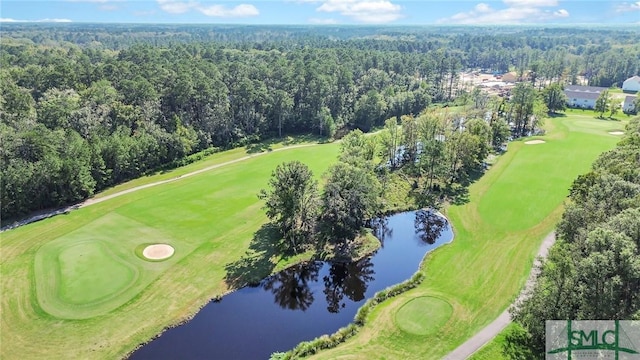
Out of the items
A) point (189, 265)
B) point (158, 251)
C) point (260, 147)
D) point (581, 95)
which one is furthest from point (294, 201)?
point (581, 95)

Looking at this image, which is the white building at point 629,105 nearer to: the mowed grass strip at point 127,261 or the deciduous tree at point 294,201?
the mowed grass strip at point 127,261

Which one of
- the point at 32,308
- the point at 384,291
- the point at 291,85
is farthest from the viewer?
the point at 291,85

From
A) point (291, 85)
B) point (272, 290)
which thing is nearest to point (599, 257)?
point (272, 290)

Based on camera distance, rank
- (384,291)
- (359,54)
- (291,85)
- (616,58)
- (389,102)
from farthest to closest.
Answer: (616,58) < (359,54) < (389,102) < (291,85) < (384,291)

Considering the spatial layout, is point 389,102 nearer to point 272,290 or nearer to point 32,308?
point 272,290

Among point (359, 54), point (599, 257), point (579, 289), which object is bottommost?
point (579, 289)
